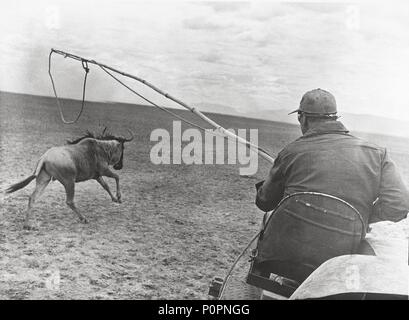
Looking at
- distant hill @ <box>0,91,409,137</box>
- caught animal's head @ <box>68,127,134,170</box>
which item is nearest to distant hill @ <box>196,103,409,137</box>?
distant hill @ <box>0,91,409,137</box>

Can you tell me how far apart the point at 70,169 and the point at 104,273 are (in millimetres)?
1476

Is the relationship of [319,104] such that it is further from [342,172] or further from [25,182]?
[25,182]

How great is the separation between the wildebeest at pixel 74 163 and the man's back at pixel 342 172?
306cm

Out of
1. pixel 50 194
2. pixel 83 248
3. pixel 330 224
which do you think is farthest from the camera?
pixel 50 194

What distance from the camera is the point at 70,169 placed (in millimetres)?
4793

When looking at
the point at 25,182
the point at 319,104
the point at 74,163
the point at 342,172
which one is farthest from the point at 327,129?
the point at 25,182

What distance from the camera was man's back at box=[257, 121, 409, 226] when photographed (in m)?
2.19

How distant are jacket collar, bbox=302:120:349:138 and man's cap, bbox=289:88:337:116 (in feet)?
0.34

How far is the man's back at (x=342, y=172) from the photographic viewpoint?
2.19 meters
